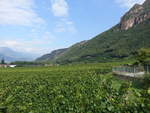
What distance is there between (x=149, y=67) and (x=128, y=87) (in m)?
34.0

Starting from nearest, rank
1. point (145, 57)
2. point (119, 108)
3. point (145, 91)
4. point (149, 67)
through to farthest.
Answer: point (145, 91) → point (119, 108) → point (149, 67) → point (145, 57)

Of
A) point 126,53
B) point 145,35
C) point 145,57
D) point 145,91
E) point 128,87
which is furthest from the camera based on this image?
point 145,35

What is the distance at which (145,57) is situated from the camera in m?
48.8

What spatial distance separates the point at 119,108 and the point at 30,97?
33.4 feet

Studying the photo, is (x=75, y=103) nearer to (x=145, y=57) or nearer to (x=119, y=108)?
(x=119, y=108)

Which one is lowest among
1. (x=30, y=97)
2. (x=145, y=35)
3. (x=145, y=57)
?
(x=30, y=97)

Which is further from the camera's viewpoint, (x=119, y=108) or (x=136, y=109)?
(x=119, y=108)

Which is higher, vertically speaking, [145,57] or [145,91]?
[145,57]

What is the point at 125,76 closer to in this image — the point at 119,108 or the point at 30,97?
the point at 30,97

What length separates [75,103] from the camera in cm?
927

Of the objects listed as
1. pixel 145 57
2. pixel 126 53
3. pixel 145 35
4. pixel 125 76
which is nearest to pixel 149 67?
pixel 125 76

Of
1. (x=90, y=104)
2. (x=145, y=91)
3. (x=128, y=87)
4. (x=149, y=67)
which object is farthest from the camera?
(x=149, y=67)

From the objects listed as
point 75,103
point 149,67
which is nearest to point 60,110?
point 75,103

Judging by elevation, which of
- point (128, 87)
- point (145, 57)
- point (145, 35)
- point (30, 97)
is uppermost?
point (145, 35)
